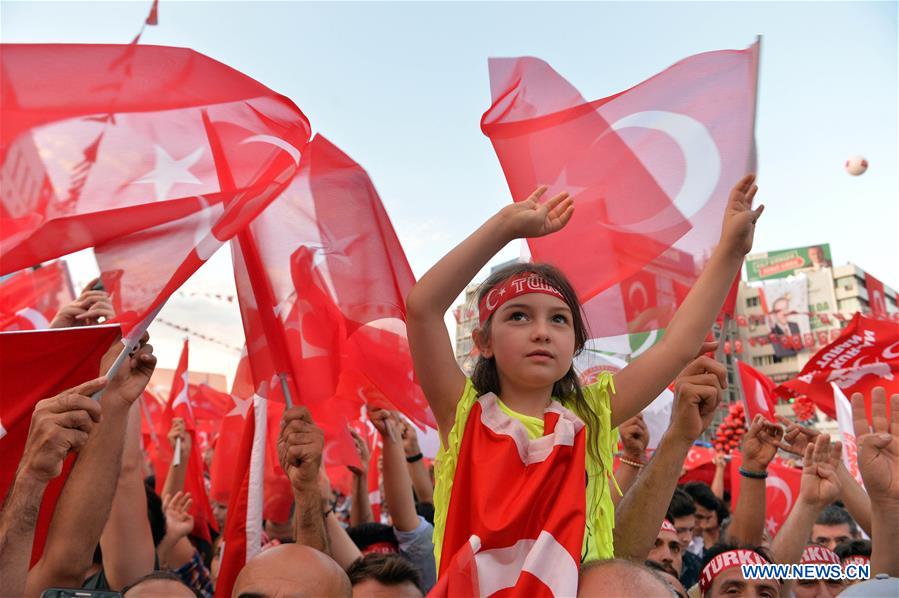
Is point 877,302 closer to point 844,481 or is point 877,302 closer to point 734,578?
point 844,481

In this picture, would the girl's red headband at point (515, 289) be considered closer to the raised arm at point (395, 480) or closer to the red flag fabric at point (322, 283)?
the red flag fabric at point (322, 283)

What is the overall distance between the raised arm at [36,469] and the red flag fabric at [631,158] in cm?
188

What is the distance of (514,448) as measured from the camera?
2.13m

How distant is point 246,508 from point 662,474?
2.01m

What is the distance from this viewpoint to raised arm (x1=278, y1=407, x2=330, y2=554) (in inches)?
121

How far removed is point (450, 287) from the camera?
2.24 m

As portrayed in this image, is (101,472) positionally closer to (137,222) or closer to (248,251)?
(137,222)

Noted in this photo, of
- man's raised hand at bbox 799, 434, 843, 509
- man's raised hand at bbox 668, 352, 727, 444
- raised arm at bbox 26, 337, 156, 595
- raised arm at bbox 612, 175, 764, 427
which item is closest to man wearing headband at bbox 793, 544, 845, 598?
man's raised hand at bbox 799, 434, 843, 509

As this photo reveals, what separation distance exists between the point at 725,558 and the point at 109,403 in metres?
2.87

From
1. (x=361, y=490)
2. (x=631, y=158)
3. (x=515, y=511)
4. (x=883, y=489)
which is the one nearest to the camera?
(x=515, y=511)

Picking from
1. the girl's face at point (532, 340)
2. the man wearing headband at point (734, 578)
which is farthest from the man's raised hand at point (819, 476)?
the girl's face at point (532, 340)

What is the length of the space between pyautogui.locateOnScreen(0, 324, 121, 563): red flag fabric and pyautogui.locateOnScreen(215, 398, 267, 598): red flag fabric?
2.95ft

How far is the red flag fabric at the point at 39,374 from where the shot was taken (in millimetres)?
2641

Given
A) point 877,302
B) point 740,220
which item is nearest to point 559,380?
point 740,220
